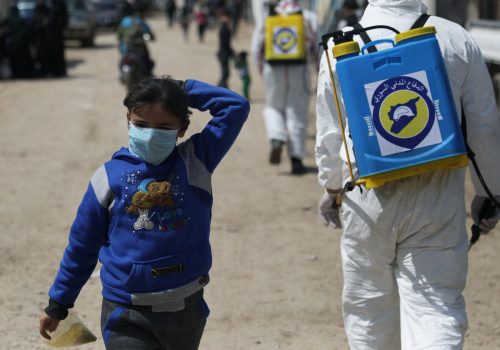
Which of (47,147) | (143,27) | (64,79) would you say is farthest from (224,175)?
(64,79)

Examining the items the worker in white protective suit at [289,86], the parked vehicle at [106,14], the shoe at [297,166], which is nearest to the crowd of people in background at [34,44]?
the worker in white protective suit at [289,86]

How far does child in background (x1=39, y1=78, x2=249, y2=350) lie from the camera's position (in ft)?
12.4

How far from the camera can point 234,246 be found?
833 centimetres

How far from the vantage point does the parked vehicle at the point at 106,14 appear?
44656 millimetres

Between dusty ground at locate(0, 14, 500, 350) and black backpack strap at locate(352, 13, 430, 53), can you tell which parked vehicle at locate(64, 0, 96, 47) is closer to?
dusty ground at locate(0, 14, 500, 350)

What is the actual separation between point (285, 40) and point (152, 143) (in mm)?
7889

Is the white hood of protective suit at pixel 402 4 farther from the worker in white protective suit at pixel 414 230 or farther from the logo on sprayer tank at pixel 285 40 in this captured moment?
the logo on sprayer tank at pixel 285 40

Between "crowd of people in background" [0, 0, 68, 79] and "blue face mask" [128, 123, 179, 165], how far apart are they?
20.0 metres

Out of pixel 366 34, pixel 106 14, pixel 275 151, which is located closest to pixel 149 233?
pixel 366 34

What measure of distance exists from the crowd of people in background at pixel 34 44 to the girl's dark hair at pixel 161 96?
19.9 metres

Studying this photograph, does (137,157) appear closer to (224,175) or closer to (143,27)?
(224,175)

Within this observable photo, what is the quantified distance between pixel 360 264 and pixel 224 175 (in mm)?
7346

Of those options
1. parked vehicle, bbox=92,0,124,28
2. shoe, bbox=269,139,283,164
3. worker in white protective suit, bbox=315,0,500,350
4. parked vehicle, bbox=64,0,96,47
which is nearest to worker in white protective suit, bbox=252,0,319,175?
shoe, bbox=269,139,283,164

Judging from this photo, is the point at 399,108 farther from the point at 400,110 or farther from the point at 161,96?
the point at 161,96
